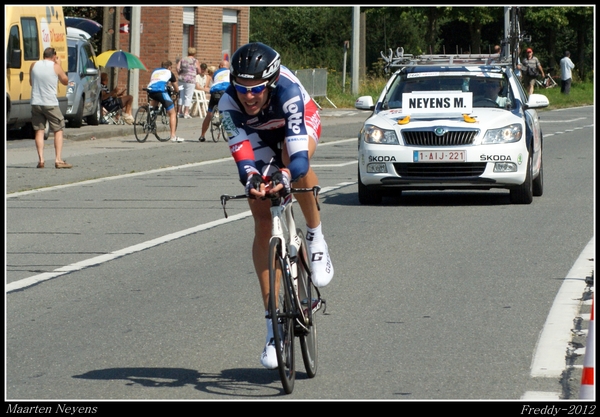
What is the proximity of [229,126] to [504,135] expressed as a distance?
8176 mm

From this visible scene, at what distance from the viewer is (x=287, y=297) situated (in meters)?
5.98

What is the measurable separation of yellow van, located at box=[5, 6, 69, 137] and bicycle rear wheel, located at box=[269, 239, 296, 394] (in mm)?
18902

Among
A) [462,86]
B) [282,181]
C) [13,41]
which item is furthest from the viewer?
[13,41]

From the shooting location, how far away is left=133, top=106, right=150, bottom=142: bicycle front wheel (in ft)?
83.7

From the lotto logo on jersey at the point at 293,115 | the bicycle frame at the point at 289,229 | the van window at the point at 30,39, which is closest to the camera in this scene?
the bicycle frame at the point at 289,229

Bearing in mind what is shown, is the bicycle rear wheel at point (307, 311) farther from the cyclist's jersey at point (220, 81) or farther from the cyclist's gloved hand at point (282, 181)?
the cyclist's jersey at point (220, 81)

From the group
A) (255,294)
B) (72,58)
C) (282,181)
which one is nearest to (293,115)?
(282,181)

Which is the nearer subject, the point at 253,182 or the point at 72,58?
the point at 253,182

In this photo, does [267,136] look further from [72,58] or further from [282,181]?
[72,58]

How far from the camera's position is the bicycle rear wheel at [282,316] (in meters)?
5.76

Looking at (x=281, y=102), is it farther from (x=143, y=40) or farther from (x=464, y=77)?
(x=143, y=40)

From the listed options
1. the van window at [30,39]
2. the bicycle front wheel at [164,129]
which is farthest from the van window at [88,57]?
the van window at [30,39]

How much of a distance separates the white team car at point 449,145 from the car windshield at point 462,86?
0.03 metres
